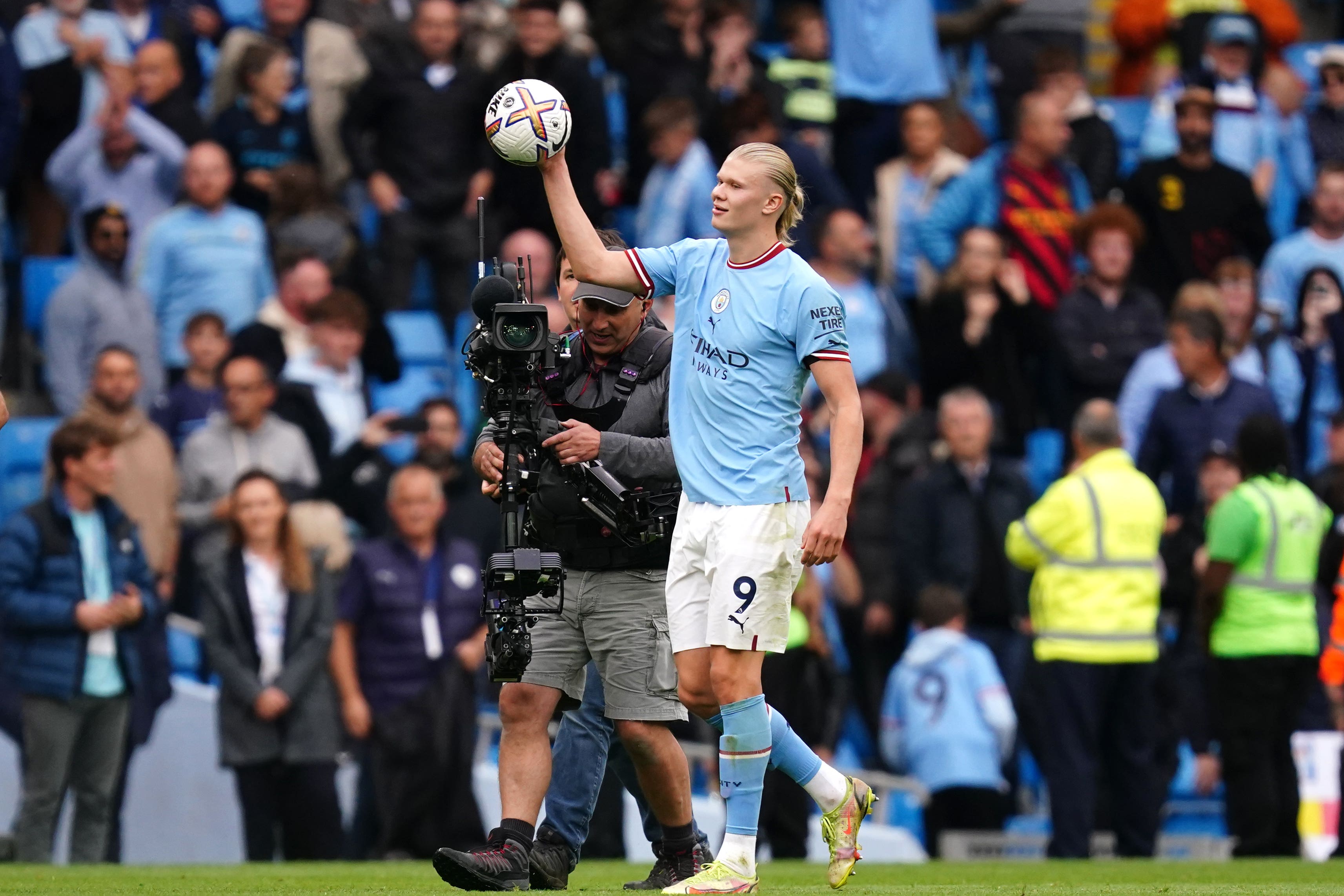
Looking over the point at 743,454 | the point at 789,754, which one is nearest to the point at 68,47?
the point at 743,454

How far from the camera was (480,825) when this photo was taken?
12.0m

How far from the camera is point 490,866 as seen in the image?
296 inches

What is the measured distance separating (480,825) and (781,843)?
1658 millimetres

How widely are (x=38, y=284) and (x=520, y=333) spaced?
8.51m

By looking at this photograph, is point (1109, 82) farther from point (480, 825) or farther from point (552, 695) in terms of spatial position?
point (552, 695)

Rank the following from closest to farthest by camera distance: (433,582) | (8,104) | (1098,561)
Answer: (1098,561)
(433,582)
(8,104)

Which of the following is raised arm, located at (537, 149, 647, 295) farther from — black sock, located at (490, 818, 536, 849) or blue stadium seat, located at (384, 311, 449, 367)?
blue stadium seat, located at (384, 311, 449, 367)

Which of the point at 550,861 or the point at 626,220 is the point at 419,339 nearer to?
the point at 626,220

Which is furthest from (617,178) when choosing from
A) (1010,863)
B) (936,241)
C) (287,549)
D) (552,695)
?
(552,695)

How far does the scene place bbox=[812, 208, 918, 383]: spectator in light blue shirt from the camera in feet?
49.3

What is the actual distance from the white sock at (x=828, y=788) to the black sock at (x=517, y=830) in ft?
3.21

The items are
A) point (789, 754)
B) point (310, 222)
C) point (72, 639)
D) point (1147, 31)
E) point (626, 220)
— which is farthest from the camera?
point (1147, 31)

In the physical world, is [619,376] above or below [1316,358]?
below

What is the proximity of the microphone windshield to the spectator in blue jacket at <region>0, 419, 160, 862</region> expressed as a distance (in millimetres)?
4509
